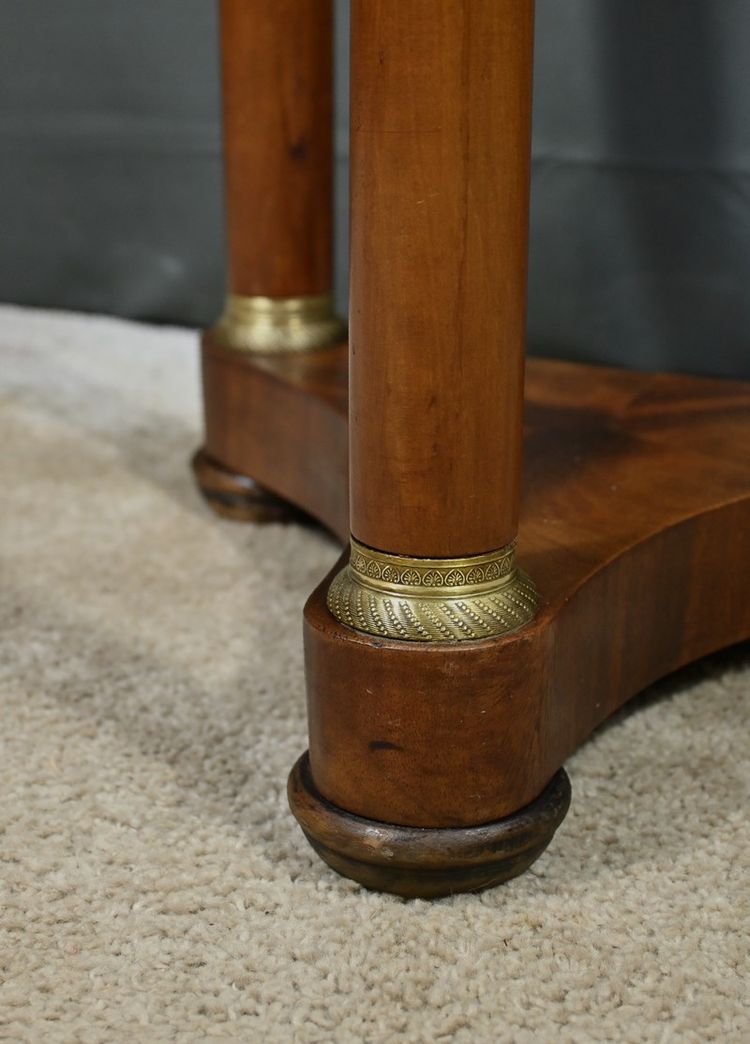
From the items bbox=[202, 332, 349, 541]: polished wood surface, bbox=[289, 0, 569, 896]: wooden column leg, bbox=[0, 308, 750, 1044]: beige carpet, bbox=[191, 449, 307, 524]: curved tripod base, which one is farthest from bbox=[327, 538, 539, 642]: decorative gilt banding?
bbox=[191, 449, 307, 524]: curved tripod base

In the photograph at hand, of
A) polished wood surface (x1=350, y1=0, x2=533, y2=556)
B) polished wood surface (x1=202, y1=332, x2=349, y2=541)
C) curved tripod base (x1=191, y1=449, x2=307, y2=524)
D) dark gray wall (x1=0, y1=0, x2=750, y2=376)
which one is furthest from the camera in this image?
dark gray wall (x1=0, y1=0, x2=750, y2=376)

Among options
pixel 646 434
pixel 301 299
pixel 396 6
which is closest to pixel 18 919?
pixel 396 6

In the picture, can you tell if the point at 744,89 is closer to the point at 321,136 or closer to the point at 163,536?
the point at 321,136

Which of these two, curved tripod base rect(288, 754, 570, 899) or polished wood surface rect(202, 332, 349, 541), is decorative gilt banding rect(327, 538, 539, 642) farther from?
polished wood surface rect(202, 332, 349, 541)

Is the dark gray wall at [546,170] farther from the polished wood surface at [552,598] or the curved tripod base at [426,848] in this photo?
the curved tripod base at [426,848]

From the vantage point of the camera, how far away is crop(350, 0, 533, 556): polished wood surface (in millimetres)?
600

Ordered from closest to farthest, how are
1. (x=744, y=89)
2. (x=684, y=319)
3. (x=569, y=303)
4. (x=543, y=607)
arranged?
(x=543, y=607) < (x=744, y=89) < (x=684, y=319) < (x=569, y=303)

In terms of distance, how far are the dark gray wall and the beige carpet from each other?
1.77 ft

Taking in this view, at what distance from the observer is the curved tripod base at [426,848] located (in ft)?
2.23

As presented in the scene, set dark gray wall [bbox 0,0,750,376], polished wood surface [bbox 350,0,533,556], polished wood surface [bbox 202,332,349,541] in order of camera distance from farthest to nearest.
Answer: dark gray wall [bbox 0,0,750,376], polished wood surface [bbox 202,332,349,541], polished wood surface [bbox 350,0,533,556]

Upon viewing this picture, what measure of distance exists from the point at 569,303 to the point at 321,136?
0.42m

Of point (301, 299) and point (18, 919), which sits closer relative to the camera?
point (18, 919)

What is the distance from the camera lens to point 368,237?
2.07 ft

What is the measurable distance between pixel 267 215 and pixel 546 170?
412 millimetres
